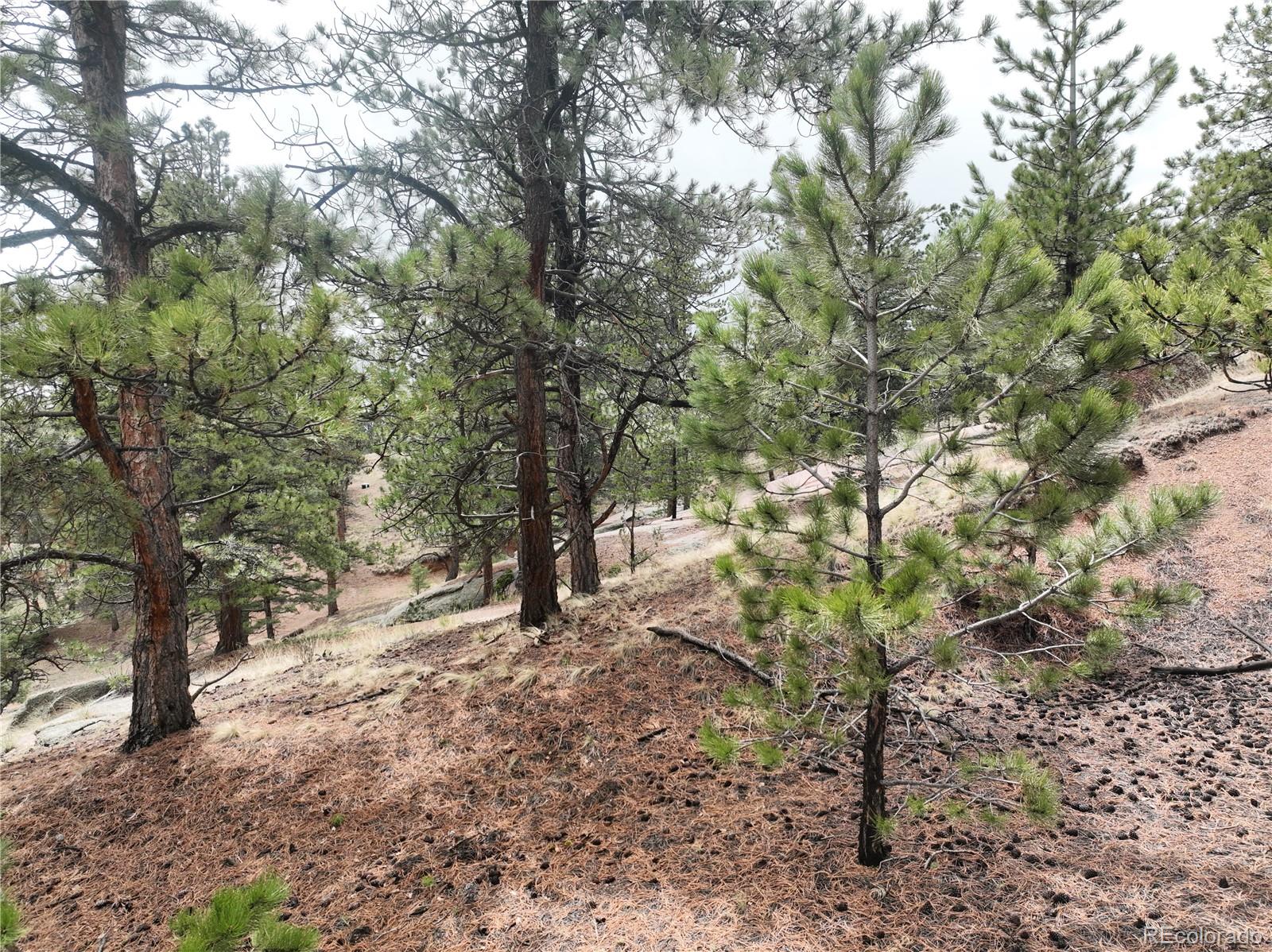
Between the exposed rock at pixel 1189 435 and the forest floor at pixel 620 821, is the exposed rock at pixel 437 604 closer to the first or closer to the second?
the forest floor at pixel 620 821

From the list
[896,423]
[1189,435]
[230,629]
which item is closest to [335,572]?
[230,629]

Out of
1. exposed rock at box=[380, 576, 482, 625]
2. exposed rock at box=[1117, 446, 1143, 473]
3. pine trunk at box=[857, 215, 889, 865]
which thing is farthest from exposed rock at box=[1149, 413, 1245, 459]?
exposed rock at box=[380, 576, 482, 625]

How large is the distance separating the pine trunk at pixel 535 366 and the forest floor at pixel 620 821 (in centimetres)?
73

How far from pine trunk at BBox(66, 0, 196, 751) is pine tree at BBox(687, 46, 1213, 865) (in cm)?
455

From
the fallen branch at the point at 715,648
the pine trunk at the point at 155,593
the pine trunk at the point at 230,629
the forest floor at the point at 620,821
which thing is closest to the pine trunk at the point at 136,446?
the pine trunk at the point at 155,593

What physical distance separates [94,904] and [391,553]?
9.19 m

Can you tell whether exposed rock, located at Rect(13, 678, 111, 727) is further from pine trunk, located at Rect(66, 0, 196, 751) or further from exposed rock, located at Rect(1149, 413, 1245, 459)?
exposed rock, located at Rect(1149, 413, 1245, 459)

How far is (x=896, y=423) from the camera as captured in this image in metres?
3.26

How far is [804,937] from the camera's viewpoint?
2.67m

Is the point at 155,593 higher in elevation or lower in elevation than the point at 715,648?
higher

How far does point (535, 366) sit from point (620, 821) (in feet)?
14.1

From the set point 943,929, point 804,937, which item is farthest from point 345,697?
point 943,929

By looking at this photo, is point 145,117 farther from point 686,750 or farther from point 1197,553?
point 1197,553

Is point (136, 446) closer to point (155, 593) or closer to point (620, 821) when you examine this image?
point (155, 593)
